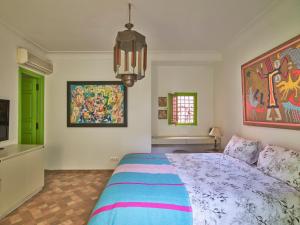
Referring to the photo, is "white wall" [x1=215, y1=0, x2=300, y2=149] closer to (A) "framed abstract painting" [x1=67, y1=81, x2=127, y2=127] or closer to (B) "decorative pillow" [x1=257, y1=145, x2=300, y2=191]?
(B) "decorative pillow" [x1=257, y1=145, x2=300, y2=191]

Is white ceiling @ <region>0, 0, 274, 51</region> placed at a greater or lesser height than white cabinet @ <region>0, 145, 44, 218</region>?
greater

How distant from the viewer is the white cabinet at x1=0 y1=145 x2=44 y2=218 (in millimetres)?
Result: 2156

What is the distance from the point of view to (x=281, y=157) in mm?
1844

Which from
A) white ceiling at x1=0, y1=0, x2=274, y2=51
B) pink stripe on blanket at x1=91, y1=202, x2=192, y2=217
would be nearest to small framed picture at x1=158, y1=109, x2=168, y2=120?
white ceiling at x1=0, y1=0, x2=274, y2=51

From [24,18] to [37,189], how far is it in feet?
8.46

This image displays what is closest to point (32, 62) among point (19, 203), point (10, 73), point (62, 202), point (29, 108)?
point (10, 73)

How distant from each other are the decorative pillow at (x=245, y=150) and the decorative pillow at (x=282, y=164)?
0.83 ft

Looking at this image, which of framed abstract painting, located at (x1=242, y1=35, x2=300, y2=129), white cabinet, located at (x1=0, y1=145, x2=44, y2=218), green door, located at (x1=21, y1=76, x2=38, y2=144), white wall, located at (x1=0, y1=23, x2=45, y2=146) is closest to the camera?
framed abstract painting, located at (x1=242, y1=35, x2=300, y2=129)

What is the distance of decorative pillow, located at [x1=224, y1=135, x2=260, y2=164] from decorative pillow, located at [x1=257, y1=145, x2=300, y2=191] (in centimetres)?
25

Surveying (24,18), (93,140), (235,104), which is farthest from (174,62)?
(24,18)

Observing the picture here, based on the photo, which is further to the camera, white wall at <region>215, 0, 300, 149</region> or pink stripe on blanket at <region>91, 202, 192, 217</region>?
white wall at <region>215, 0, 300, 149</region>

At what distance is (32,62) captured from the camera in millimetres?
3168

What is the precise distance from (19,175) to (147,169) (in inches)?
70.5

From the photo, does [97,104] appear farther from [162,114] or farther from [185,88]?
[185,88]
